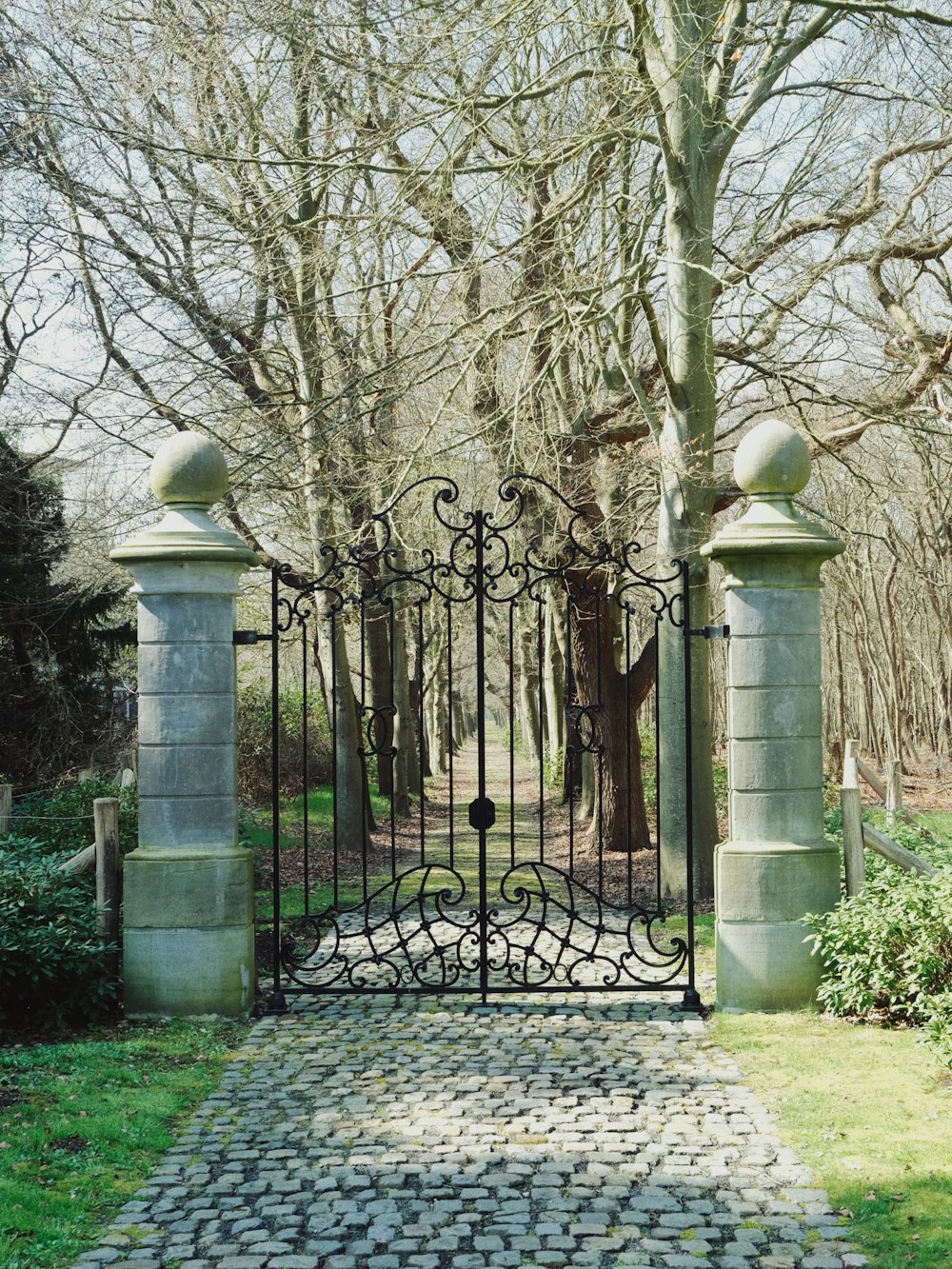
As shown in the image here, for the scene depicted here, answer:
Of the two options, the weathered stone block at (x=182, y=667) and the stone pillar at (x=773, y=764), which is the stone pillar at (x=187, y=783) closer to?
the weathered stone block at (x=182, y=667)

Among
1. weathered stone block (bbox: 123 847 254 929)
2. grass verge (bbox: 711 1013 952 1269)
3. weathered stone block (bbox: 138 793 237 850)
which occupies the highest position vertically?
weathered stone block (bbox: 138 793 237 850)

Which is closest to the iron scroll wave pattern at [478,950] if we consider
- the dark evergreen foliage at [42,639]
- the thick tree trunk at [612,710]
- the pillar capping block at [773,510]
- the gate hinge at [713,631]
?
the gate hinge at [713,631]

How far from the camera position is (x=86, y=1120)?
5.65 meters

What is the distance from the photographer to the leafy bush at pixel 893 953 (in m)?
A: 6.84

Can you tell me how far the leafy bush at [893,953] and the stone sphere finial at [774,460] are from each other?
2526 millimetres

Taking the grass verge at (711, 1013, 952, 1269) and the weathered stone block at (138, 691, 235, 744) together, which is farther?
the weathered stone block at (138, 691, 235, 744)

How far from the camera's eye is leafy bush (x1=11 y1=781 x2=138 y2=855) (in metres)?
11.6

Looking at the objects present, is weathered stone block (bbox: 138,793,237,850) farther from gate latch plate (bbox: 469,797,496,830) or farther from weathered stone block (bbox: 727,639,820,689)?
weathered stone block (bbox: 727,639,820,689)

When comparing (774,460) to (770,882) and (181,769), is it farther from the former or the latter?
(181,769)

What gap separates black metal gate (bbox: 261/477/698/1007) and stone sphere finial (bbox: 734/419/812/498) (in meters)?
0.82

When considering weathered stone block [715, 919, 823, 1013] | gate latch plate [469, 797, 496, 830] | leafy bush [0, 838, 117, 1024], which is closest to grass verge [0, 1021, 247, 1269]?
leafy bush [0, 838, 117, 1024]

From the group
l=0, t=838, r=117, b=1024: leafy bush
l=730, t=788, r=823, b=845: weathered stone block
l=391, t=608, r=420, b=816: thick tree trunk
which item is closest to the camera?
l=0, t=838, r=117, b=1024: leafy bush

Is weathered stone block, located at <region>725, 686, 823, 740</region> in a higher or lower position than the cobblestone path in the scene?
higher

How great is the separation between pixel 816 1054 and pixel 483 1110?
1.96m
